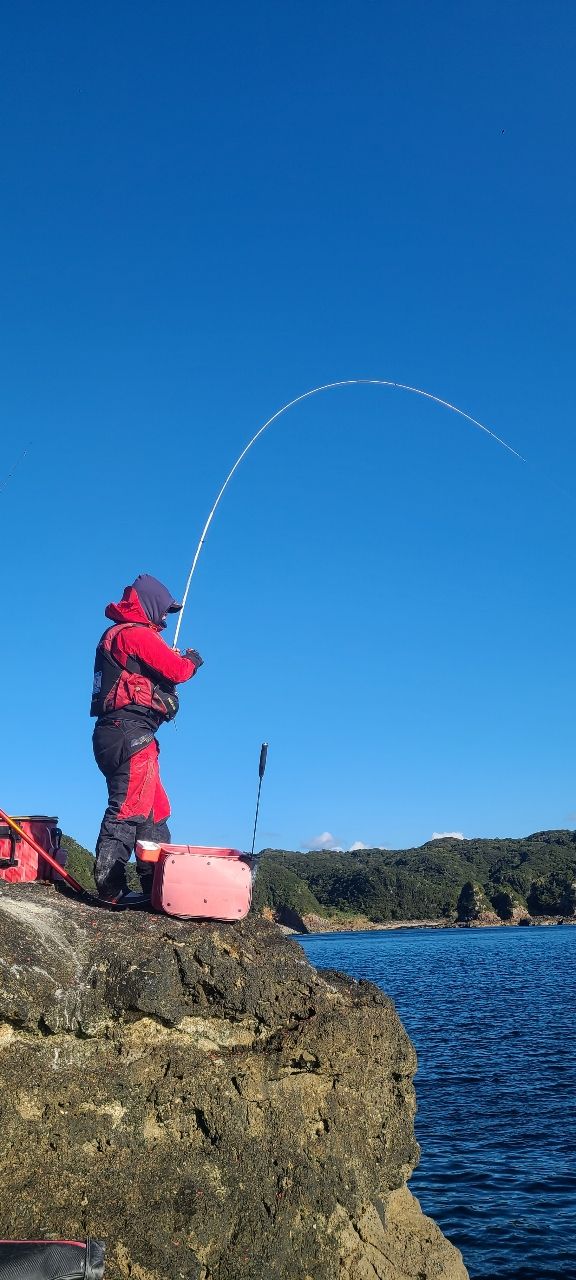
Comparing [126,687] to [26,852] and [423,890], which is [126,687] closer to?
[26,852]

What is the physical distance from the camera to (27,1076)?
18.9ft

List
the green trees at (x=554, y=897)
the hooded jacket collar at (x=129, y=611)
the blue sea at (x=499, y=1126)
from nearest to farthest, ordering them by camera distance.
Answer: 1. the hooded jacket collar at (x=129, y=611)
2. the blue sea at (x=499, y=1126)
3. the green trees at (x=554, y=897)

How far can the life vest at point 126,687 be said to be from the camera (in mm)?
8844

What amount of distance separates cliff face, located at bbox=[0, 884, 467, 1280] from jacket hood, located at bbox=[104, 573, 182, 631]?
2.89m

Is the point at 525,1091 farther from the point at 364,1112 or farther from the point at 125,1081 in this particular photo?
the point at 125,1081

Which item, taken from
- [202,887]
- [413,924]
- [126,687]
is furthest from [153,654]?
[413,924]

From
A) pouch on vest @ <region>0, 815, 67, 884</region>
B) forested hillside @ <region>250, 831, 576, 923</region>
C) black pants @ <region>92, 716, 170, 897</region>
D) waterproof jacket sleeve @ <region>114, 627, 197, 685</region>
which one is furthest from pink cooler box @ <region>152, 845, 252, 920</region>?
forested hillside @ <region>250, 831, 576, 923</region>

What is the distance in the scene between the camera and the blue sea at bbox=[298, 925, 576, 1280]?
1248cm

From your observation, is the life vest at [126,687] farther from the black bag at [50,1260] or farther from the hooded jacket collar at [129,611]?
the black bag at [50,1260]

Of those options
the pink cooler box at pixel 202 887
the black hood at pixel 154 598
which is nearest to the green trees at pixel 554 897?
the black hood at pixel 154 598

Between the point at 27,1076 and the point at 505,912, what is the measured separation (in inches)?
6194

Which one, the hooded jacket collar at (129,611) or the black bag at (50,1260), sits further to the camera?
the hooded jacket collar at (129,611)

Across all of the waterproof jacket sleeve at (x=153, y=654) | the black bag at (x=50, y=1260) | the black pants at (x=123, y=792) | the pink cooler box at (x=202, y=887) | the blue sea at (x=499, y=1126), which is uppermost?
the waterproof jacket sleeve at (x=153, y=654)

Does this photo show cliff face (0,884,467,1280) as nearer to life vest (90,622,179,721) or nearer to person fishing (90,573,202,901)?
person fishing (90,573,202,901)
